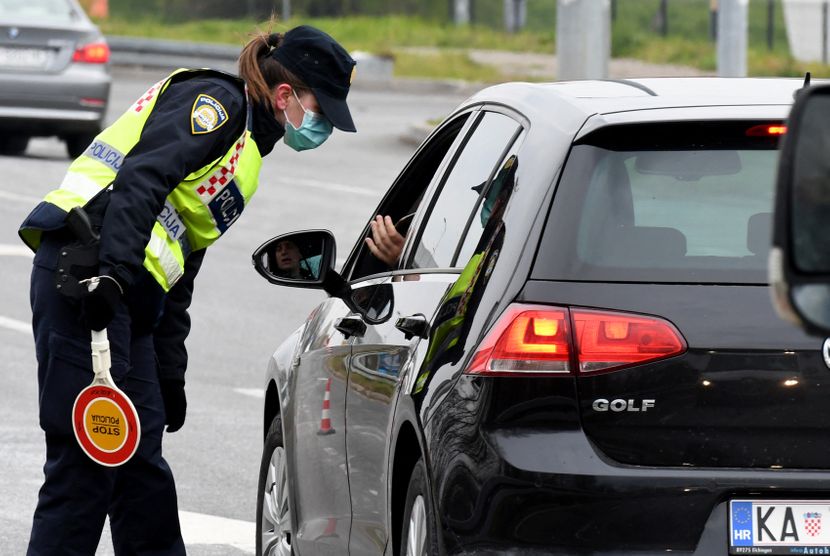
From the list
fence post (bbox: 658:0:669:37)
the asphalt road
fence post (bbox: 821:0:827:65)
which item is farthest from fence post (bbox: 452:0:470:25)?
the asphalt road

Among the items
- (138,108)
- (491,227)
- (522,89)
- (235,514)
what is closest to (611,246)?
(491,227)

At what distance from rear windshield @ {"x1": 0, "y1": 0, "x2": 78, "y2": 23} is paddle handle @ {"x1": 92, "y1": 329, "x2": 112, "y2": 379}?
1290 cm

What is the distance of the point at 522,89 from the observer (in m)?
4.32

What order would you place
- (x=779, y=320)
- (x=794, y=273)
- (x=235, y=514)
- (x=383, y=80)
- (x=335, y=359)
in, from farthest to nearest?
(x=383, y=80)
(x=235, y=514)
(x=335, y=359)
(x=779, y=320)
(x=794, y=273)

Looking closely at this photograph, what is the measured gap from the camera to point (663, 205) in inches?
144

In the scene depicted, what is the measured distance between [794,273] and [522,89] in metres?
2.26

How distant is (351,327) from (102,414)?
740 millimetres

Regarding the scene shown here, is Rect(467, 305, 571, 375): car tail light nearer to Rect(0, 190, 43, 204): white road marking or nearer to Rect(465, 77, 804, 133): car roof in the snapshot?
Rect(465, 77, 804, 133): car roof

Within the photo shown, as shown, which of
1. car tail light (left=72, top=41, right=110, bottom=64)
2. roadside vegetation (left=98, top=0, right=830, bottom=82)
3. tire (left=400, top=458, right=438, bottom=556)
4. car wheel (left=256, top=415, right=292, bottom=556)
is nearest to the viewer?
tire (left=400, top=458, right=438, bottom=556)

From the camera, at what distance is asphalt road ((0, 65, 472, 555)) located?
22.8 feet

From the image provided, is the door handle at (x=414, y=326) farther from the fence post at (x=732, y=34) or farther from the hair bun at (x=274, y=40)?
the fence post at (x=732, y=34)

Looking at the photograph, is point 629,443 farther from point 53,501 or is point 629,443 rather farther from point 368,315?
point 53,501

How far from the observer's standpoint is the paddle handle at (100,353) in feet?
16.0

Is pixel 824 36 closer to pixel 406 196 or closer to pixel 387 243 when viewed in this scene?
pixel 406 196
